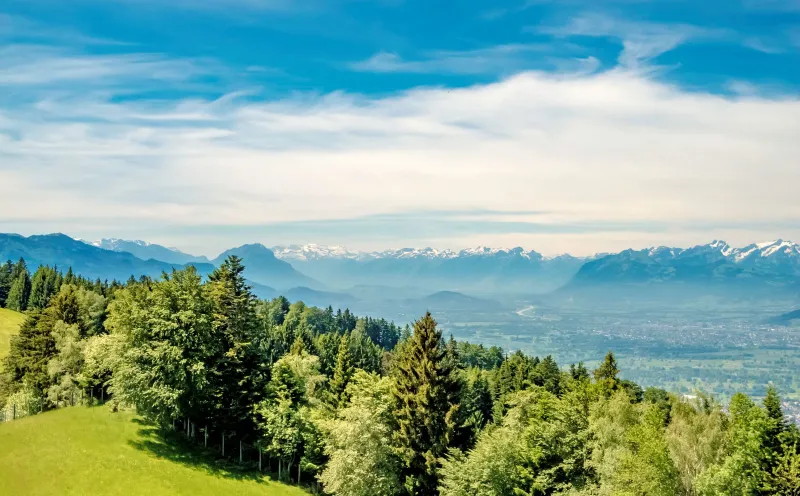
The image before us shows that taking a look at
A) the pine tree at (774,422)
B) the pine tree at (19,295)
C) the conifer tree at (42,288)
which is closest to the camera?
the pine tree at (774,422)

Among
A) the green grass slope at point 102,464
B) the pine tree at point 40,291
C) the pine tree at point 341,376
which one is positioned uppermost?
the pine tree at point 40,291

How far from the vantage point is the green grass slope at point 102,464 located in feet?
140

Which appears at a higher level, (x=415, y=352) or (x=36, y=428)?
(x=415, y=352)

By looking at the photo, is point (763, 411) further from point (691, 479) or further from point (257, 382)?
point (257, 382)

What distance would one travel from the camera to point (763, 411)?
40.5m

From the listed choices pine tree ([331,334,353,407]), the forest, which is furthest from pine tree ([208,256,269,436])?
pine tree ([331,334,353,407])

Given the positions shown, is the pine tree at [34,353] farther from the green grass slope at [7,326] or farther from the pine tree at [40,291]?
the pine tree at [40,291]

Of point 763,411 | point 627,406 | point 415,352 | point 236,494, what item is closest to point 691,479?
point 763,411

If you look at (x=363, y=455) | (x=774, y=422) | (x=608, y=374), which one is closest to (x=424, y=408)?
(x=363, y=455)

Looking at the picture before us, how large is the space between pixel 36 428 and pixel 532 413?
45201 mm

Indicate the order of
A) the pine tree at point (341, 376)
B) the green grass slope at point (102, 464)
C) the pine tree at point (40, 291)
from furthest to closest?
the pine tree at point (40, 291) → the pine tree at point (341, 376) → the green grass slope at point (102, 464)

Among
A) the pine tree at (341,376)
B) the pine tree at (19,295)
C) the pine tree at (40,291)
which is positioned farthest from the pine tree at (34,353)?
the pine tree at (19,295)

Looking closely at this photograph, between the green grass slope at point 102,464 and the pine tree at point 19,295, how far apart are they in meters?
112

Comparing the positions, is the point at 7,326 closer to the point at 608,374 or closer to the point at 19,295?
the point at 19,295
